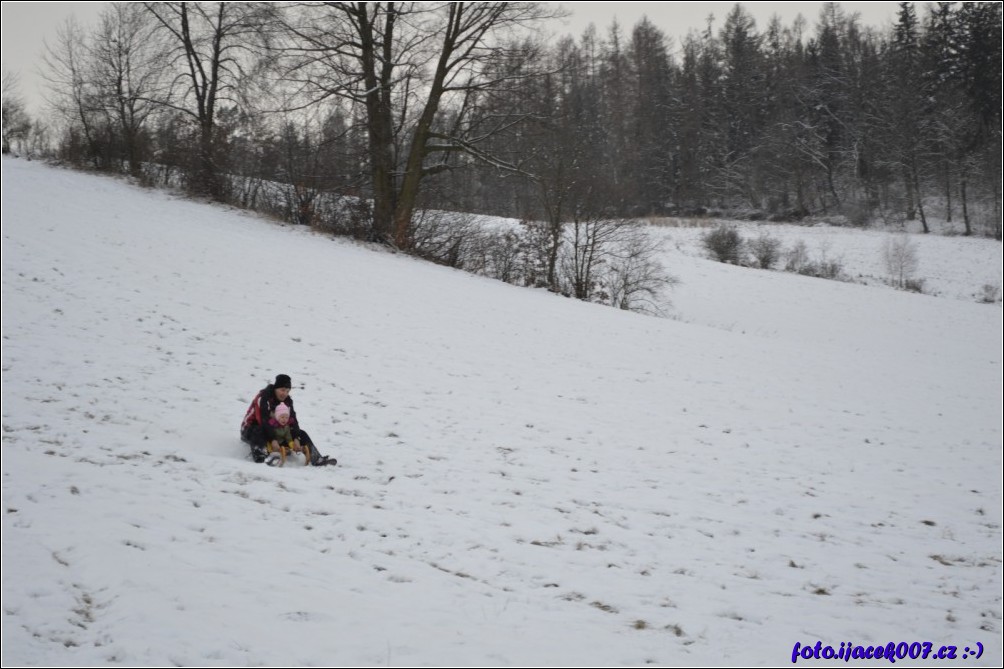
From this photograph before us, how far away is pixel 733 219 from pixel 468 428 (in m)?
45.0

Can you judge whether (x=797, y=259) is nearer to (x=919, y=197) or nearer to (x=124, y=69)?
(x=919, y=197)

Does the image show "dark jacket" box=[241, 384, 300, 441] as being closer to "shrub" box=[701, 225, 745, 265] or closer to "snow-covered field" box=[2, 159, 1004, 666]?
"snow-covered field" box=[2, 159, 1004, 666]

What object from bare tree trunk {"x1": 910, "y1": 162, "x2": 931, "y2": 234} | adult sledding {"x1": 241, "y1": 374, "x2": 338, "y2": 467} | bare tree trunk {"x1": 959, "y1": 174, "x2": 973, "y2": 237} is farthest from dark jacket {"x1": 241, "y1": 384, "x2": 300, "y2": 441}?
bare tree trunk {"x1": 959, "y1": 174, "x2": 973, "y2": 237}

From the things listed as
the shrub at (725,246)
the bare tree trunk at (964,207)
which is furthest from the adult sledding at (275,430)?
the bare tree trunk at (964,207)

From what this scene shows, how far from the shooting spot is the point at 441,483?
6570mm

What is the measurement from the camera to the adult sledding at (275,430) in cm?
648

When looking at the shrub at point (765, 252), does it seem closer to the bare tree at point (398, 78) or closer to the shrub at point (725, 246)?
the shrub at point (725, 246)

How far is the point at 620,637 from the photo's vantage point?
13.5 ft

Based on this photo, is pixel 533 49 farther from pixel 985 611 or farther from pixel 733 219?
pixel 733 219

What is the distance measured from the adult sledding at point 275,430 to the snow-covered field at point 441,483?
0.81 ft

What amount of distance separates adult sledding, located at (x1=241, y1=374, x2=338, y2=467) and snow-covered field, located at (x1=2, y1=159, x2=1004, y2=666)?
25 cm

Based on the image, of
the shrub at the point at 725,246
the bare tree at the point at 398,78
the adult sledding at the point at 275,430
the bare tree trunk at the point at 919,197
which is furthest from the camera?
the bare tree trunk at the point at 919,197

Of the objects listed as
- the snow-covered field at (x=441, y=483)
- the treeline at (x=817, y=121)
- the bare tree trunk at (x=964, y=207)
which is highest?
the treeline at (x=817, y=121)

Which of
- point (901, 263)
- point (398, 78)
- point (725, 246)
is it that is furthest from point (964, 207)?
point (398, 78)
